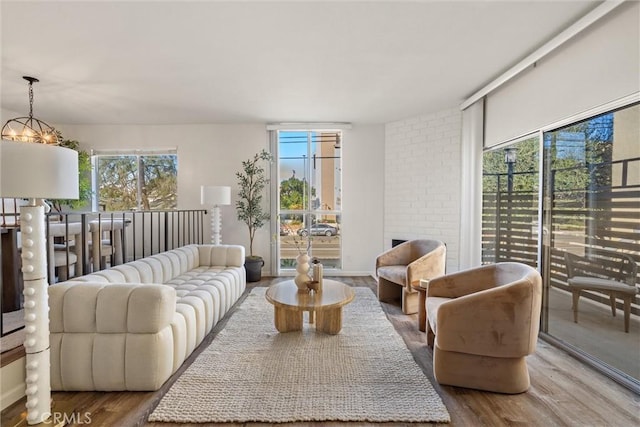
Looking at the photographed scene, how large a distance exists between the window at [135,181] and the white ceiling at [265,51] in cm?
112

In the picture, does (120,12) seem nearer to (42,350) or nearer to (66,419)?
(42,350)

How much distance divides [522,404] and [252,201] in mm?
3976

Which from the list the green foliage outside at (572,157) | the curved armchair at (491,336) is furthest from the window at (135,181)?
the green foliage outside at (572,157)

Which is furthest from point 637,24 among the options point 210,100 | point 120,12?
point 210,100

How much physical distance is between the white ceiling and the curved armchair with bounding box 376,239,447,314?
1.93 m

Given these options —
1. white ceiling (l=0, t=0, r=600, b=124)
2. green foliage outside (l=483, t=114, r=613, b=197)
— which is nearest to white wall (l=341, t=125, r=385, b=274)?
white ceiling (l=0, t=0, r=600, b=124)

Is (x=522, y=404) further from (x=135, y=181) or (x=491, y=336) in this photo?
(x=135, y=181)

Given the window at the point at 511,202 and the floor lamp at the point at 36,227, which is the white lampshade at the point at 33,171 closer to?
the floor lamp at the point at 36,227

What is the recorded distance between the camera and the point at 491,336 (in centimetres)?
183

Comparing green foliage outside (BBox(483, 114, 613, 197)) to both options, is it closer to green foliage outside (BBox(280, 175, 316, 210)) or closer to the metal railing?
green foliage outside (BBox(280, 175, 316, 210))

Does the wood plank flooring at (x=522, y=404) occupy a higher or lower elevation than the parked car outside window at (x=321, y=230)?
lower

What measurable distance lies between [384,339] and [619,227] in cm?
195

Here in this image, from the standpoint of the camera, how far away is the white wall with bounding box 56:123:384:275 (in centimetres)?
494

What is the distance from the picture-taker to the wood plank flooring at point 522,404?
5.34 ft
